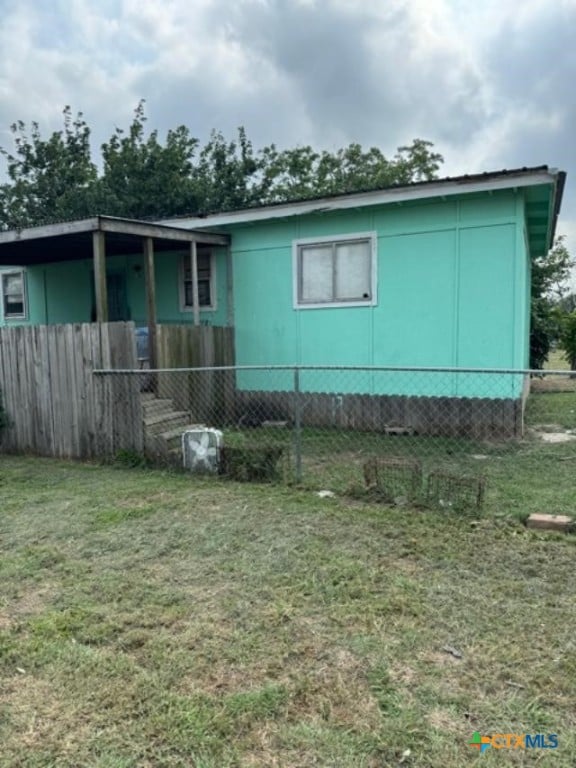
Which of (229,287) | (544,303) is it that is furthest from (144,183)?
(544,303)

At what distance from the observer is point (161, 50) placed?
13.3 m

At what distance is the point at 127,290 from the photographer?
1134 centimetres

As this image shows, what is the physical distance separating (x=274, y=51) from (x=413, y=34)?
341 centimetres

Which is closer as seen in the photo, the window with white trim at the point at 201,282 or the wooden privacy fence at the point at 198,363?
the wooden privacy fence at the point at 198,363

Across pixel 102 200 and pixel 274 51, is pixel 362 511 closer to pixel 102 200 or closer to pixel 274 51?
pixel 274 51

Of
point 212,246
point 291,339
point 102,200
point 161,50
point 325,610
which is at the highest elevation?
point 161,50

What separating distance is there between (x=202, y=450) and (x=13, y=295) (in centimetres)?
917

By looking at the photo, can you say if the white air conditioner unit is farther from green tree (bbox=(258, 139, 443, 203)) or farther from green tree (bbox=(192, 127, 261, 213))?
green tree (bbox=(258, 139, 443, 203))

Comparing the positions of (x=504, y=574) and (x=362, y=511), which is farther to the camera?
(x=362, y=511)

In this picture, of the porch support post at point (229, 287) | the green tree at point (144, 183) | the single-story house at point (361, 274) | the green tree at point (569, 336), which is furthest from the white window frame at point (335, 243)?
the green tree at point (144, 183)

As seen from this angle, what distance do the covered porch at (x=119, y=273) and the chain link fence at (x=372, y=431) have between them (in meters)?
1.23

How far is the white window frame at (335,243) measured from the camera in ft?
27.6

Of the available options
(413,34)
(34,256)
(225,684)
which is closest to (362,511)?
(225,684)

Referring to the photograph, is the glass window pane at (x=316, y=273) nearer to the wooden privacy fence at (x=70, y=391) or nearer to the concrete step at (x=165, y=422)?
the concrete step at (x=165, y=422)
